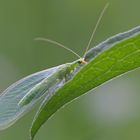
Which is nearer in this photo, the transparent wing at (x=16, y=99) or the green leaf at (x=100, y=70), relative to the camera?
the green leaf at (x=100, y=70)

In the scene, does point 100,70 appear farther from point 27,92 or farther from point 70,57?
point 70,57

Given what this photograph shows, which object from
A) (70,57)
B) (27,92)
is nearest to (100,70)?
(27,92)

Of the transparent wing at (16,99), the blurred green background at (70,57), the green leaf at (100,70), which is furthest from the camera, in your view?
the blurred green background at (70,57)

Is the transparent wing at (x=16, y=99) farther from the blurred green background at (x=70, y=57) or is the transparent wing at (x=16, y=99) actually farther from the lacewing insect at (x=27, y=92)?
the blurred green background at (x=70, y=57)

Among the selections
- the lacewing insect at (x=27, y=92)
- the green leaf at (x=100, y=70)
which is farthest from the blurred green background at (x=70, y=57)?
the green leaf at (x=100, y=70)

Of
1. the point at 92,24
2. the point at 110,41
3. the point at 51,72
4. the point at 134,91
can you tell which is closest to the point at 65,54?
the point at 92,24

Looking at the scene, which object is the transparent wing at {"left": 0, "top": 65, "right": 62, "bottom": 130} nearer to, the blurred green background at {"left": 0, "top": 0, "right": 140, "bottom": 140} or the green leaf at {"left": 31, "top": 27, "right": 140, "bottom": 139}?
the green leaf at {"left": 31, "top": 27, "right": 140, "bottom": 139}

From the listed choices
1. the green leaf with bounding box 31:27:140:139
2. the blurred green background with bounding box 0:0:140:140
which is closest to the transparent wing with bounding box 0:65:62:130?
the green leaf with bounding box 31:27:140:139
